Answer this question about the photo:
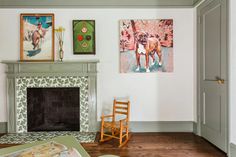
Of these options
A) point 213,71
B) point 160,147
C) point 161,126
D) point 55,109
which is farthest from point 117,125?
point 213,71

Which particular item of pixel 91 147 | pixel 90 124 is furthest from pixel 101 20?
pixel 91 147

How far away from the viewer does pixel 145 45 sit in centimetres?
376

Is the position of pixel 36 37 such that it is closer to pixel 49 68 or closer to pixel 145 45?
pixel 49 68

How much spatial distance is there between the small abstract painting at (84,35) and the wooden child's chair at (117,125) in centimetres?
120

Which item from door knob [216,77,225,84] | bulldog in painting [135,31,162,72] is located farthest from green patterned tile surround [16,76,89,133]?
door knob [216,77,225,84]

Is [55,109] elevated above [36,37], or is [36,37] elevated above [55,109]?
[36,37]

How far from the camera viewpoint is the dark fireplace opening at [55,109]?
12.3 feet

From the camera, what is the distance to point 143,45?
3758 mm

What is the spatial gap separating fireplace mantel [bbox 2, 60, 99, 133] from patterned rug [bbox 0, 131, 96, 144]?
7.3 inches

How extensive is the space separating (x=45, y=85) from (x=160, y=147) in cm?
240
